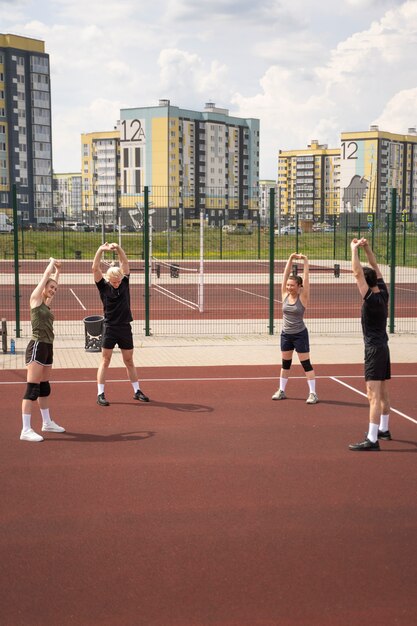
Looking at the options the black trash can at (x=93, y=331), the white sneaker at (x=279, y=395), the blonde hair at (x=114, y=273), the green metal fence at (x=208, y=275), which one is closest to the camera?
the blonde hair at (x=114, y=273)

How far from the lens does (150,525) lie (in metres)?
6.34

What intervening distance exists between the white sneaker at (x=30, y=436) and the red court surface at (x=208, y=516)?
0.12 metres

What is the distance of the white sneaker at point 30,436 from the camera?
28.7ft

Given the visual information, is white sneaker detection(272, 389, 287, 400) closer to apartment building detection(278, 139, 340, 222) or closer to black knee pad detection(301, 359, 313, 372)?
black knee pad detection(301, 359, 313, 372)

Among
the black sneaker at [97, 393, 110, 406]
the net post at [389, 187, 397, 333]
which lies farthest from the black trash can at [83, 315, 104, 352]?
the net post at [389, 187, 397, 333]

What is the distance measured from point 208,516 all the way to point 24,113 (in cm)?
10028

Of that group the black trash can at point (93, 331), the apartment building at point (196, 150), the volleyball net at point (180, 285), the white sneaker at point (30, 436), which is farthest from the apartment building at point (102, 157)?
the white sneaker at point (30, 436)

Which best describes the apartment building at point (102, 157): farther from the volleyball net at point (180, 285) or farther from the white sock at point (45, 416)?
the white sock at point (45, 416)

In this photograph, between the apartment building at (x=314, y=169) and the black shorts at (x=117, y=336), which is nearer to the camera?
the black shorts at (x=117, y=336)

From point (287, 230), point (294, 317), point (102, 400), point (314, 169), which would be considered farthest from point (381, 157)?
point (102, 400)

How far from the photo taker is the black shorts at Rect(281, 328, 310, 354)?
34.7 feet

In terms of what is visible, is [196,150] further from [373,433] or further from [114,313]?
[373,433]

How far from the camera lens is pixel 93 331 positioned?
582 inches

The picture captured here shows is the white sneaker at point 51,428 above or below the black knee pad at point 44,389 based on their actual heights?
below
